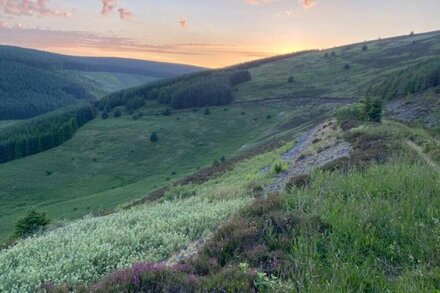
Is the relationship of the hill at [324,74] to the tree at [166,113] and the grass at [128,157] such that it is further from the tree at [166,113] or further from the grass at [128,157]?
the grass at [128,157]

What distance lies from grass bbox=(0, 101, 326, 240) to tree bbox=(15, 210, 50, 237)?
3020 cm

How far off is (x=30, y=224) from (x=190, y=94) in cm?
11790

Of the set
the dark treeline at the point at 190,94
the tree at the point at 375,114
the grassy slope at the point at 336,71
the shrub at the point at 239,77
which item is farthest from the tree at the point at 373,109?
the shrub at the point at 239,77

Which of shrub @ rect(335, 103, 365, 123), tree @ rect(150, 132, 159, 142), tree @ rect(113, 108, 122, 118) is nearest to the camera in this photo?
shrub @ rect(335, 103, 365, 123)

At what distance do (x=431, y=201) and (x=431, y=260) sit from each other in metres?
2.56

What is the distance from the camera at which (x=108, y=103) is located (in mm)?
171250

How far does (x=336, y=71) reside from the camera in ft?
445

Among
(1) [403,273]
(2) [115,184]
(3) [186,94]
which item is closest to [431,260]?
(1) [403,273]

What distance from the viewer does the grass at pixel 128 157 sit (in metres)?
67.3

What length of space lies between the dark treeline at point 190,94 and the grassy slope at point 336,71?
5.19m

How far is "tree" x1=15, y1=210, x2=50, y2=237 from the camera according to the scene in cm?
2243

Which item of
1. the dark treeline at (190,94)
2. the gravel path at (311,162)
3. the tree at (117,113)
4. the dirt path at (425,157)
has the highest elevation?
the dirt path at (425,157)

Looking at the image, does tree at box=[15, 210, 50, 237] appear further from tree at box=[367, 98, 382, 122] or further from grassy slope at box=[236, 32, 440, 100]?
grassy slope at box=[236, 32, 440, 100]

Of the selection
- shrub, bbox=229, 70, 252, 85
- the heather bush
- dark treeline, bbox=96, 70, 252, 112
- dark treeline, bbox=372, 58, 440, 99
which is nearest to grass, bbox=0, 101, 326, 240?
dark treeline, bbox=96, 70, 252, 112
